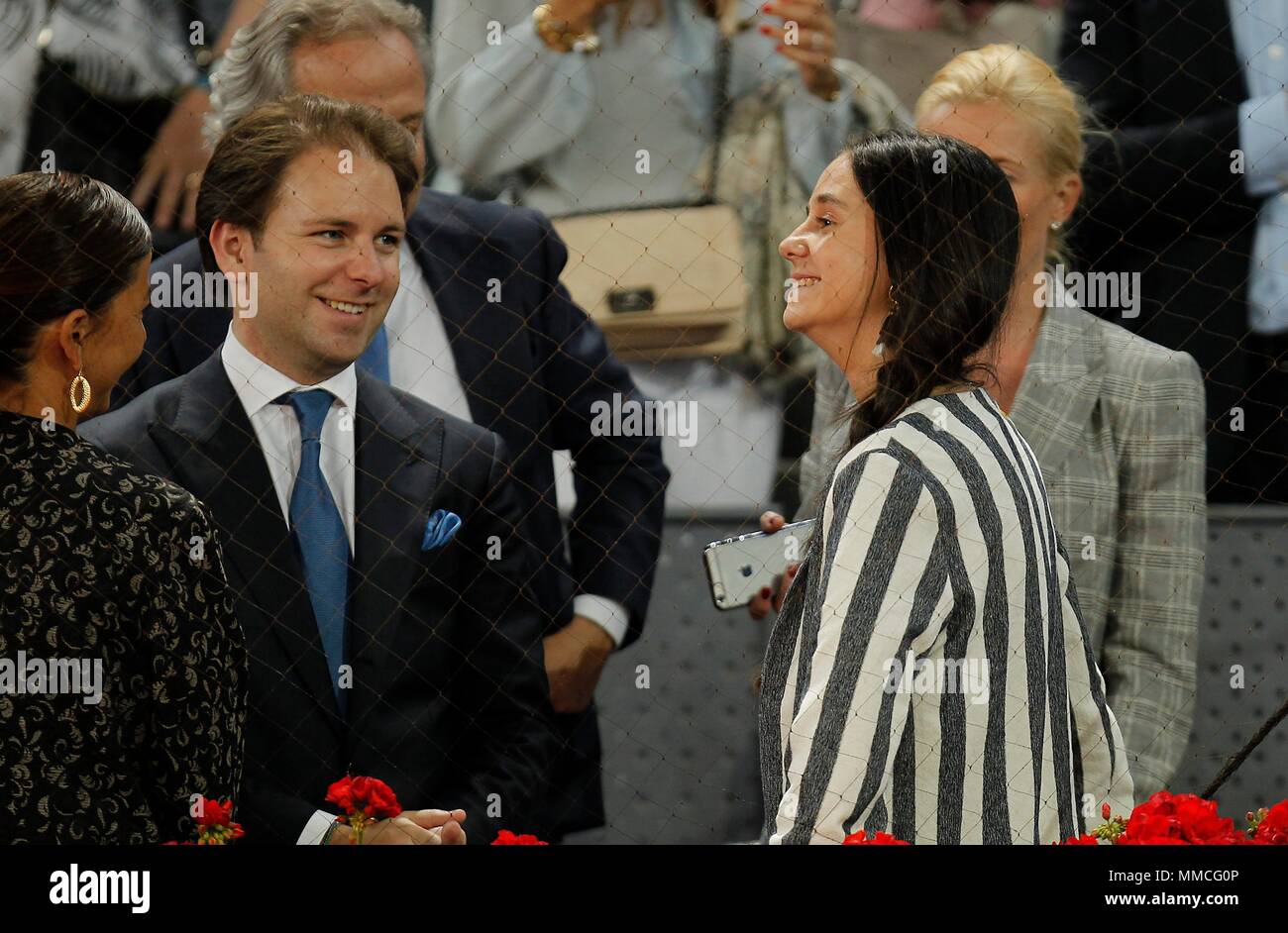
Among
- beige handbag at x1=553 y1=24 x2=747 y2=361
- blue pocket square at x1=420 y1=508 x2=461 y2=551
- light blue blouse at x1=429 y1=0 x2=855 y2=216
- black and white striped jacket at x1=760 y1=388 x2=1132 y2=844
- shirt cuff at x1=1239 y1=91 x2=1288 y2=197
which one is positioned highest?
light blue blouse at x1=429 y1=0 x2=855 y2=216

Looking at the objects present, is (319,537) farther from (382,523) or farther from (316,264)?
(316,264)

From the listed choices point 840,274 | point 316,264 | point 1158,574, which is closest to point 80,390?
point 316,264

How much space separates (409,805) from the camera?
259 cm

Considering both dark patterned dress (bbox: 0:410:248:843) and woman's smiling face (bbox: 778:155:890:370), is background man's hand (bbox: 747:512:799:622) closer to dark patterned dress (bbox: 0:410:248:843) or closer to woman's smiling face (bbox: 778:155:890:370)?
woman's smiling face (bbox: 778:155:890:370)

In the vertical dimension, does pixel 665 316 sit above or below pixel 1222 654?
above

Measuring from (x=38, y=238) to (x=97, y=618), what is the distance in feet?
1.60

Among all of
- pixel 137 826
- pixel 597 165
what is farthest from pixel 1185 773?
pixel 137 826

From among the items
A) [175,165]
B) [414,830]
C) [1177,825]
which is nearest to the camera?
[1177,825]

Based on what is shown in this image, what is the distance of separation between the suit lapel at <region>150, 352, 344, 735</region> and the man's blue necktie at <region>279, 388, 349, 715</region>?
0.9 inches

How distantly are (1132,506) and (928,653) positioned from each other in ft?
3.24

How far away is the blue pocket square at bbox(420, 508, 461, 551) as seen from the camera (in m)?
2.64

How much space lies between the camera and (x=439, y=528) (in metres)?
2.65

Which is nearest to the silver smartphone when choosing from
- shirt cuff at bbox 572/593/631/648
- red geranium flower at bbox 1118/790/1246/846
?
shirt cuff at bbox 572/593/631/648
